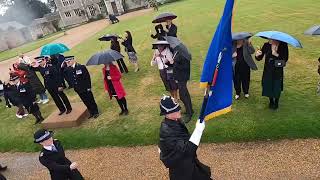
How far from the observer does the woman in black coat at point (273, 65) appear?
7.77 metres

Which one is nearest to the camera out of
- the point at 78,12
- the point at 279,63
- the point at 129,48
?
the point at 279,63

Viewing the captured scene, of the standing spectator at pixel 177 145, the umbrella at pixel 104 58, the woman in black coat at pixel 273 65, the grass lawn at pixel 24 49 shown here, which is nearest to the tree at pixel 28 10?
the grass lawn at pixel 24 49

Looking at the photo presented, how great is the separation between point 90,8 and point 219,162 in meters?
52.5

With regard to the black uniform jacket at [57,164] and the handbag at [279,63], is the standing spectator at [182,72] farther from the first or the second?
the black uniform jacket at [57,164]


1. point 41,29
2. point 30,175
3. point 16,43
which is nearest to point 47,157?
point 30,175

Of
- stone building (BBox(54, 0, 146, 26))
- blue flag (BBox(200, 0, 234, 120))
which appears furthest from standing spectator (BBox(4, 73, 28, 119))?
stone building (BBox(54, 0, 146, 26))

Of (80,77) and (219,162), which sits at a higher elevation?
(80,77)

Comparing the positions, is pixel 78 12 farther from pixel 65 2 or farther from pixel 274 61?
pixel 274 61

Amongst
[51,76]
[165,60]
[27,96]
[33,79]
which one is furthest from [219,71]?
[33,79]

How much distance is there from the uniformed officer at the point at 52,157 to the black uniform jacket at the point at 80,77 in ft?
13.3

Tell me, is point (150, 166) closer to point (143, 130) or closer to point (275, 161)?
point (143, 130)

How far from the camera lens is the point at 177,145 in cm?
422

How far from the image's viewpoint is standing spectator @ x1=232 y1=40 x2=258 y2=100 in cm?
877

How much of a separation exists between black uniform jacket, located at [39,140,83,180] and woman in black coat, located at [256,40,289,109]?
16.5 feet
